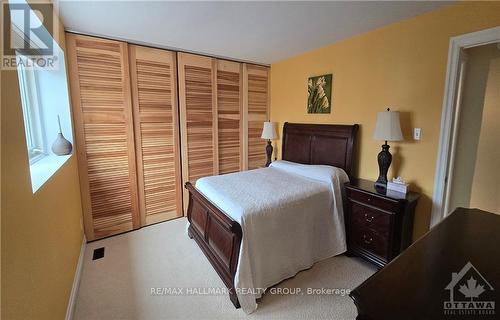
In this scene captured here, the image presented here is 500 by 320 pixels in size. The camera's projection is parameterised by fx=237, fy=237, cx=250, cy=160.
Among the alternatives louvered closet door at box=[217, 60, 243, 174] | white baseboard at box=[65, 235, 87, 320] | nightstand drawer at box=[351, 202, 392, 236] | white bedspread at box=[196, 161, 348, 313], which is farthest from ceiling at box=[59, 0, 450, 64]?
white baseboard at box=[65, 235, 87, 320]

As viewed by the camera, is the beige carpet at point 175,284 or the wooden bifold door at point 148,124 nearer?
the beige carpet at point 175,284

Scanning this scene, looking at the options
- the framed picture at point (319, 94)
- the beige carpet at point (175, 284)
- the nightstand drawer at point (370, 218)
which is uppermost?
the framed picture at point (319, 94)

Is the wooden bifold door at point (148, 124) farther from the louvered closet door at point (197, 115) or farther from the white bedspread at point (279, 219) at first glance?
the white bedspread at point (279, 219)

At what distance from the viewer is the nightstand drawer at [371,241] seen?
2.18 m

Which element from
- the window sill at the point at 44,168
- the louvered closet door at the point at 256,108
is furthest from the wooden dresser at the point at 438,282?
the louvered closet door at the point at 256,108

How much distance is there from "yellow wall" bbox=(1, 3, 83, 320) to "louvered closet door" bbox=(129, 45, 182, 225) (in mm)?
1376

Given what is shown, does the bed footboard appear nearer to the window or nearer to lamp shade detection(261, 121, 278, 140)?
the window

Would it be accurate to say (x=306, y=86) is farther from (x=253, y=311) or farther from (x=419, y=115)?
(x=253, y=311)

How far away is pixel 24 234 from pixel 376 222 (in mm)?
2506

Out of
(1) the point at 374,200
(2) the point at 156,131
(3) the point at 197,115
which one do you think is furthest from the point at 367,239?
(2) the point at 156,131

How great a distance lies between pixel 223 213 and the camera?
78.7 inches

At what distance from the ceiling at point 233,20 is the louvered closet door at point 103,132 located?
0.79 ft

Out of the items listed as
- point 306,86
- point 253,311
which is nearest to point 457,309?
point 253,311

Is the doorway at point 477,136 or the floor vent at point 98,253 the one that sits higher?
the doorway at point 477,136
